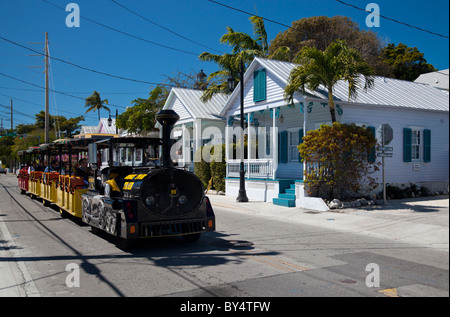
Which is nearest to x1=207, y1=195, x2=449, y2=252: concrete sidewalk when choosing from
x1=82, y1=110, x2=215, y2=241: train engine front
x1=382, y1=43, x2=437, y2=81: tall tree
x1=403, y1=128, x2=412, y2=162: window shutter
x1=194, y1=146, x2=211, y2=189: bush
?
x1=403, y1=128, x2=412, y2=162: window shutter

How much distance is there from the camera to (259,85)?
60.6ft

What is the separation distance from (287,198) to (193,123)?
11414mm

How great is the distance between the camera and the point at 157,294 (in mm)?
5199

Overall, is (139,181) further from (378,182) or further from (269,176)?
(378,182)

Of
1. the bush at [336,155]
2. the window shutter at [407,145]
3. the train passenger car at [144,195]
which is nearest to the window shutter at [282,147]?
the bush at [336,155]

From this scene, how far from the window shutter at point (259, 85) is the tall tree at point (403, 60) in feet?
78.6

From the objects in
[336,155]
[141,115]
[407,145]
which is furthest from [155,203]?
[141,115]

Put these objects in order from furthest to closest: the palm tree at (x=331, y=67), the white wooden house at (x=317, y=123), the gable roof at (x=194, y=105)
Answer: the gable roof at (x=194, y=105), the white wooden house at (x=317, y=123), the palm tree at (x=331, y=67)

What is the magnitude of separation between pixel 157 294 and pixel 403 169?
15.3m

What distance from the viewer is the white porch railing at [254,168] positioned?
17.2m

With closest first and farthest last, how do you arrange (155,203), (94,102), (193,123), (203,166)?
(155,203), (203,166), (193,123), (94,102)

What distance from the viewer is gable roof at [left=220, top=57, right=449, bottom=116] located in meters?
16.5

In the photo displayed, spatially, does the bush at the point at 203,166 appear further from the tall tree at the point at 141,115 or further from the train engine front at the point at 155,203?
the train engine front at the point at 155,203

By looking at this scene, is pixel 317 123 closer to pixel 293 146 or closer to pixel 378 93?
pixel 293 146
